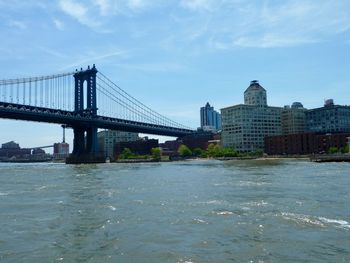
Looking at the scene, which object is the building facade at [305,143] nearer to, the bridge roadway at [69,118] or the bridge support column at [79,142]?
the bridge roadway at [69,118]

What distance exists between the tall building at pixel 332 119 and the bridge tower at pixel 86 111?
98960mm

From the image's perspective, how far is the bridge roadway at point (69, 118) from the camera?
10550 centimetres

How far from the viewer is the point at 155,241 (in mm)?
14438

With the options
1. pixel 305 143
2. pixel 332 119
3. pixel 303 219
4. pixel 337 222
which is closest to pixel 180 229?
pixel 303 219

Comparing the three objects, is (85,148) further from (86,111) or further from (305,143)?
(305,143)

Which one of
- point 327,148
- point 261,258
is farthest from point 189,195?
point 327,148

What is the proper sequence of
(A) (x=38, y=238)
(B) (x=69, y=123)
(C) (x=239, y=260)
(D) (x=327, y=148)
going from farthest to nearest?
(D) (x=327, y=148), (B) (x=69, y=123), (A) (x=38, y=238), (C) (x=239, y=260)

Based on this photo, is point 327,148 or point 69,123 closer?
point 69,123

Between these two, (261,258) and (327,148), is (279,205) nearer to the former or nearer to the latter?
(261,258)

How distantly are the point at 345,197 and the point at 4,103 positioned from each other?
3613 inches

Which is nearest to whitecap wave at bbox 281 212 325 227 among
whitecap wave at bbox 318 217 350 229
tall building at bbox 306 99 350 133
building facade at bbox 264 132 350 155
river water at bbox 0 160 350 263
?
river water at bbox 0 160 350 263

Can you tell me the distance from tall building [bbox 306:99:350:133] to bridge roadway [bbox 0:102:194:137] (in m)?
69.1

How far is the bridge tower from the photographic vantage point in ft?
441

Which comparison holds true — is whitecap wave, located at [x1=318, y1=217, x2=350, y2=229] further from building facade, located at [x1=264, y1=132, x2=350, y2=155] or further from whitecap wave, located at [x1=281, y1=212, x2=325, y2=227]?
building facade, located at [x1=264, y1=132, x2=350, y2=155]
